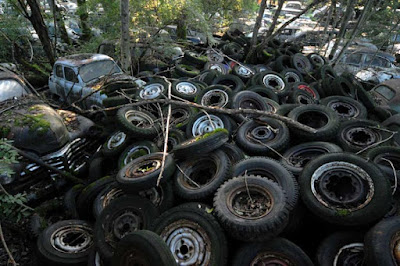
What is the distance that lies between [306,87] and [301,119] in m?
2.30

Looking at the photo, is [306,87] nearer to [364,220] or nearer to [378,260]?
[364,220]

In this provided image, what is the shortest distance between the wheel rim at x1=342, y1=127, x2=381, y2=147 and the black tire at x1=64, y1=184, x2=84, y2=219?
4.91 meters

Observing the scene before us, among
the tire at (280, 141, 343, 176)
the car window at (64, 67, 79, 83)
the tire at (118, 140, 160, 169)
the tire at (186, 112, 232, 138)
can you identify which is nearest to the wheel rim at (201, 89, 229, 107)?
the tire at (186, 112, 232, 138)

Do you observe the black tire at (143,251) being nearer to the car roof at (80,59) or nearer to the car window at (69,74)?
the car window at (69,74)

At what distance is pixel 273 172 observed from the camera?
366cm

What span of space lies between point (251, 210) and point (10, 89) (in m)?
6.09

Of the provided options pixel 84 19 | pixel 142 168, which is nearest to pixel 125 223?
pixel 142 168

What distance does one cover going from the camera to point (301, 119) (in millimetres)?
5312

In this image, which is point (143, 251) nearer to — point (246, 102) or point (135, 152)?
point (135, 152)

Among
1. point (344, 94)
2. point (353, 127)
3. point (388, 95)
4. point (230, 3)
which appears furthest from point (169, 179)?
point (230, 3)

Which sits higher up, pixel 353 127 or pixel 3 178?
pixel 353 127

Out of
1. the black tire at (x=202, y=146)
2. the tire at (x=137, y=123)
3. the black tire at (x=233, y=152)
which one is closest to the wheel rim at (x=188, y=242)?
the black tire at (x=202, y=146)

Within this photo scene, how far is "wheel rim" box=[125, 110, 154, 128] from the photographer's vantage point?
5.54 m

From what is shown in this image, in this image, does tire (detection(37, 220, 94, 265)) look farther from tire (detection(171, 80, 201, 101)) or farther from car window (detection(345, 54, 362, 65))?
car window (detection(345, 54, 362, 65))
